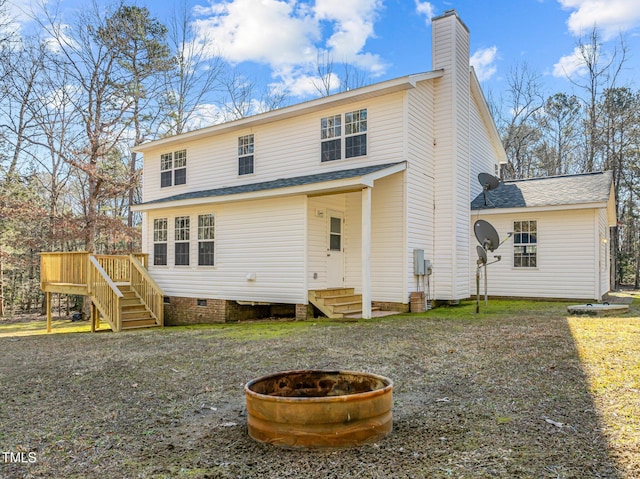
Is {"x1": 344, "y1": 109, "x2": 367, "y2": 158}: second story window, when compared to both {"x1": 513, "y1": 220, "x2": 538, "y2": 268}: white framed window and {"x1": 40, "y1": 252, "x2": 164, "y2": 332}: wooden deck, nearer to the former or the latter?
{"x1": 513, "y1": 220, "x2": 538, "y2": 268}: white framed window

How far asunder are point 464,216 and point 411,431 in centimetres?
1040

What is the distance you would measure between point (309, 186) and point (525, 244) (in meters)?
7.24

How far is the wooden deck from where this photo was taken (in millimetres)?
11922

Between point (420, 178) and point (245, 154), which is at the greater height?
point (245, 154)

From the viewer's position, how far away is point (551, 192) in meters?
14.1

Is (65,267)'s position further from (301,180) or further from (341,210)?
(341,210)

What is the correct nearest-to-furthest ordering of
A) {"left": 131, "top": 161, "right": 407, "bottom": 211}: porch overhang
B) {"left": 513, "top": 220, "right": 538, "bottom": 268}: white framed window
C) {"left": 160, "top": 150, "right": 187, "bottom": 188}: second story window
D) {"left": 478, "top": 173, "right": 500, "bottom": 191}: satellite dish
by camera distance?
{"left": 131, "top": 161, "right": 407, "bottom": 211}: porch overhang
{"left": 478, "top": 173, "right": 500, "bottom": 191}: satellite dish
{"left": 513, "top": 220, "right": 538, "bottom": 268}: white framed window
{"left": 160, "top": 150, "right": 187, "bottom": 188}: second story window

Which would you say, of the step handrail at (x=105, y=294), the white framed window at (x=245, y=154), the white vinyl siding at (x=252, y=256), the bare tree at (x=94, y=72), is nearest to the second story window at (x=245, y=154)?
the white framed window at (x=245, y=154)

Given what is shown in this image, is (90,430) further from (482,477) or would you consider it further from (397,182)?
(397,182)

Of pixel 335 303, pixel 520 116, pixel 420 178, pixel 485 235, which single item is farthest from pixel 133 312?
pixel 520 116

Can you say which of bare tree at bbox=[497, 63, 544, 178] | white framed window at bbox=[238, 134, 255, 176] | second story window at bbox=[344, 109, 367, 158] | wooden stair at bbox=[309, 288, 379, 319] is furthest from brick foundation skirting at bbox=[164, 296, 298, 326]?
bare tree at bbox=[497, 63, 544, 178]

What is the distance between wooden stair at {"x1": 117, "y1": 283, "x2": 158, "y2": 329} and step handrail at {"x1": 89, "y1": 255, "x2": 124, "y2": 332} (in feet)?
0.78

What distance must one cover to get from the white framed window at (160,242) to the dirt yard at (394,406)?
5.91 metres

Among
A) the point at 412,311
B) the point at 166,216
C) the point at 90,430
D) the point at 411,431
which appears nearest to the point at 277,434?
the point at 411,431
